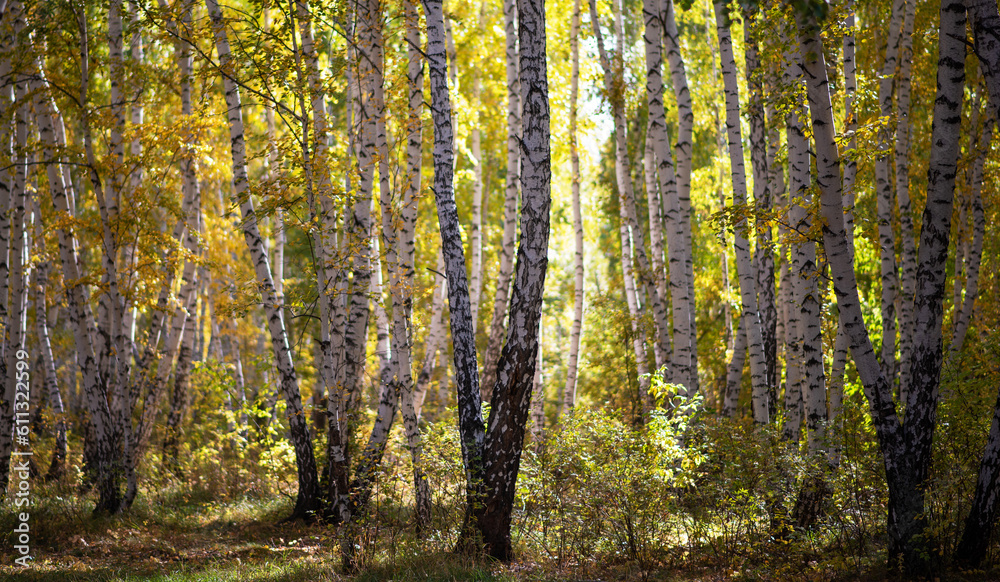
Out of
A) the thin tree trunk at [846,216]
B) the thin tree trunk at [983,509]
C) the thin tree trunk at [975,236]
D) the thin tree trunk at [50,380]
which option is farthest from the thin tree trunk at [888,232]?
the thin tree trunk at [50,380]

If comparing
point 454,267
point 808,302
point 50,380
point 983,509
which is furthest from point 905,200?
point 50,380

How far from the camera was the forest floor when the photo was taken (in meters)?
5.46

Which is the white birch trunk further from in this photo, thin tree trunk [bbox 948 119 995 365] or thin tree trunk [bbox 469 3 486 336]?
thin tree trunk [bbox 469 3 486 336]

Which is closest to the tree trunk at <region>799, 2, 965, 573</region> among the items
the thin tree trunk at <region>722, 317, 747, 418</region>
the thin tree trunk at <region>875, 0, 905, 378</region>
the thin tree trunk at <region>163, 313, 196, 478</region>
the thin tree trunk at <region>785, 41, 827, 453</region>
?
the thin tree trunk at <region>785, 41, 827, 453</region>

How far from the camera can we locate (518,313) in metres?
5.80

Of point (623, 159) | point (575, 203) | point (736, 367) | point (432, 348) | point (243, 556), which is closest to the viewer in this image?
point (243, 556)

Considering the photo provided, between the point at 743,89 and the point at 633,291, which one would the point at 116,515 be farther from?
the point at 743,89

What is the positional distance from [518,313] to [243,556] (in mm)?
4071

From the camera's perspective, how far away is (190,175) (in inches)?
416

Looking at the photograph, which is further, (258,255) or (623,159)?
(623,159)

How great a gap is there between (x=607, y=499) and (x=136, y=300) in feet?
21.0

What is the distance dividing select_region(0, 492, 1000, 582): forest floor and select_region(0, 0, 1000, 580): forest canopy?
0.18ft

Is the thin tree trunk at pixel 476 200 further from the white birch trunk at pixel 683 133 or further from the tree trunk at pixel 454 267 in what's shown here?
the tree trunk at pixel 454 267

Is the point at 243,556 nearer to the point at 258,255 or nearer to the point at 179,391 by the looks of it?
the point at 258,255
